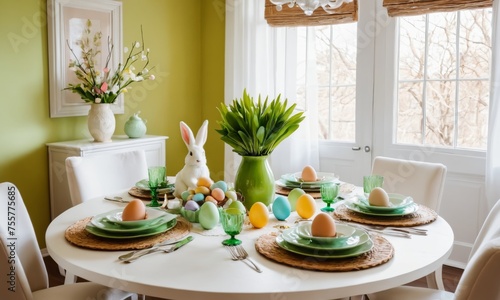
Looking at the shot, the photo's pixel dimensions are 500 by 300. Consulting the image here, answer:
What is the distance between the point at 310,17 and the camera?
3850 millimetres

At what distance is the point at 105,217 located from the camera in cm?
179

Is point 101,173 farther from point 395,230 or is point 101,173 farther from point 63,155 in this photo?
point 395,230

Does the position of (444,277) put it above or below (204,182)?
below

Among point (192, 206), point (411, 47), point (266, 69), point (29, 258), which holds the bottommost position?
point (29, 258)

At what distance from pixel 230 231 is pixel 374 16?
101 inches

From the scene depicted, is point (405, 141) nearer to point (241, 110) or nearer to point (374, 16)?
point (374, 16)

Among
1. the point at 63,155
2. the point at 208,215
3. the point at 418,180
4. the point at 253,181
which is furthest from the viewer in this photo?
the point at 63,155

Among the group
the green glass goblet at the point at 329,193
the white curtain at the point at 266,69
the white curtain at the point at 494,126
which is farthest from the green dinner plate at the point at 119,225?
the white curtain at the point at 266,69

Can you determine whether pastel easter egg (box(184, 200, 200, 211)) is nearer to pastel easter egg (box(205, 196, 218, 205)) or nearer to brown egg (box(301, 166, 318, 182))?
pastel easter egg (box(205, 196, 218, 205))

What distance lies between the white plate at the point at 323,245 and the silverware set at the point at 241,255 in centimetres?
13

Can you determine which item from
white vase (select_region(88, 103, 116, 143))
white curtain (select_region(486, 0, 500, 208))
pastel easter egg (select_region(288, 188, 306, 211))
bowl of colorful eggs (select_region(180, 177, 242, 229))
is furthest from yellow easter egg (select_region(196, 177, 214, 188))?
white curtain (select_region(486, 0, 500, 208))

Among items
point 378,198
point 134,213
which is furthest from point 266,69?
point 134,213

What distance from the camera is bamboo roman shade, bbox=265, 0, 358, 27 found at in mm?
3682

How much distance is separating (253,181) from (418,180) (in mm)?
981
